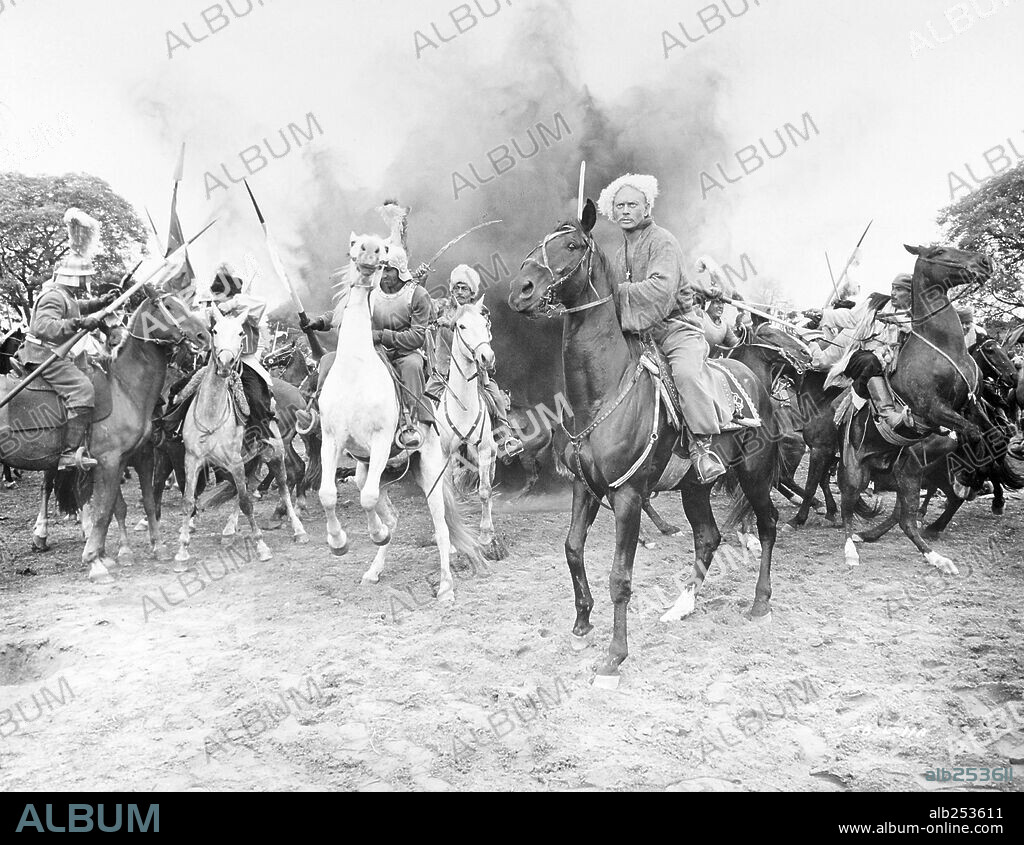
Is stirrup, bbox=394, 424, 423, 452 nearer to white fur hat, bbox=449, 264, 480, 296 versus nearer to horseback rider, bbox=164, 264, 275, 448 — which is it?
white fur hat, bbox=449, 264, 480, 296

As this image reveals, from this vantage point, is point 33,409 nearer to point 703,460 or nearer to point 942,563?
point 703,460

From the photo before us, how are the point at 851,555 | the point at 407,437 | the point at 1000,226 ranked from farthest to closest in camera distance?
the point at 1000,226 → the point at 851,555 → the point at 407,437

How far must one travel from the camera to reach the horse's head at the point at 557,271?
15.6 ft

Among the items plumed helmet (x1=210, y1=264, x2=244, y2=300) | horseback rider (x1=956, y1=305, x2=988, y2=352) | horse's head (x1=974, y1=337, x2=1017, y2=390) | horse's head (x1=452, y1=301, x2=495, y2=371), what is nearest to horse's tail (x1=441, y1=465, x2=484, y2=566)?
horse's head (x1=452, y1=301, x2=495, y2=371)

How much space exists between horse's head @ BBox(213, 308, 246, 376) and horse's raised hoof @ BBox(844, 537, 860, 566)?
7.25 meters

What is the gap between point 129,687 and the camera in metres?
5.08

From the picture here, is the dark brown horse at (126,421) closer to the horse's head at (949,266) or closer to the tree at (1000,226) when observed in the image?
the horse's head at (949,266)

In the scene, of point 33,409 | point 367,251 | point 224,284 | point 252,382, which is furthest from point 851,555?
point 33,409

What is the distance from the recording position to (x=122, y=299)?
24.4ft

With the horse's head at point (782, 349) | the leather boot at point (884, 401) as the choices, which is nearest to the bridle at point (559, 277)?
the leather boot at point (884, 401)

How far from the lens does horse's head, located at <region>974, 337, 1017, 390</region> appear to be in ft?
32.2

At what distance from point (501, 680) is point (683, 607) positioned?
1.98 meters
